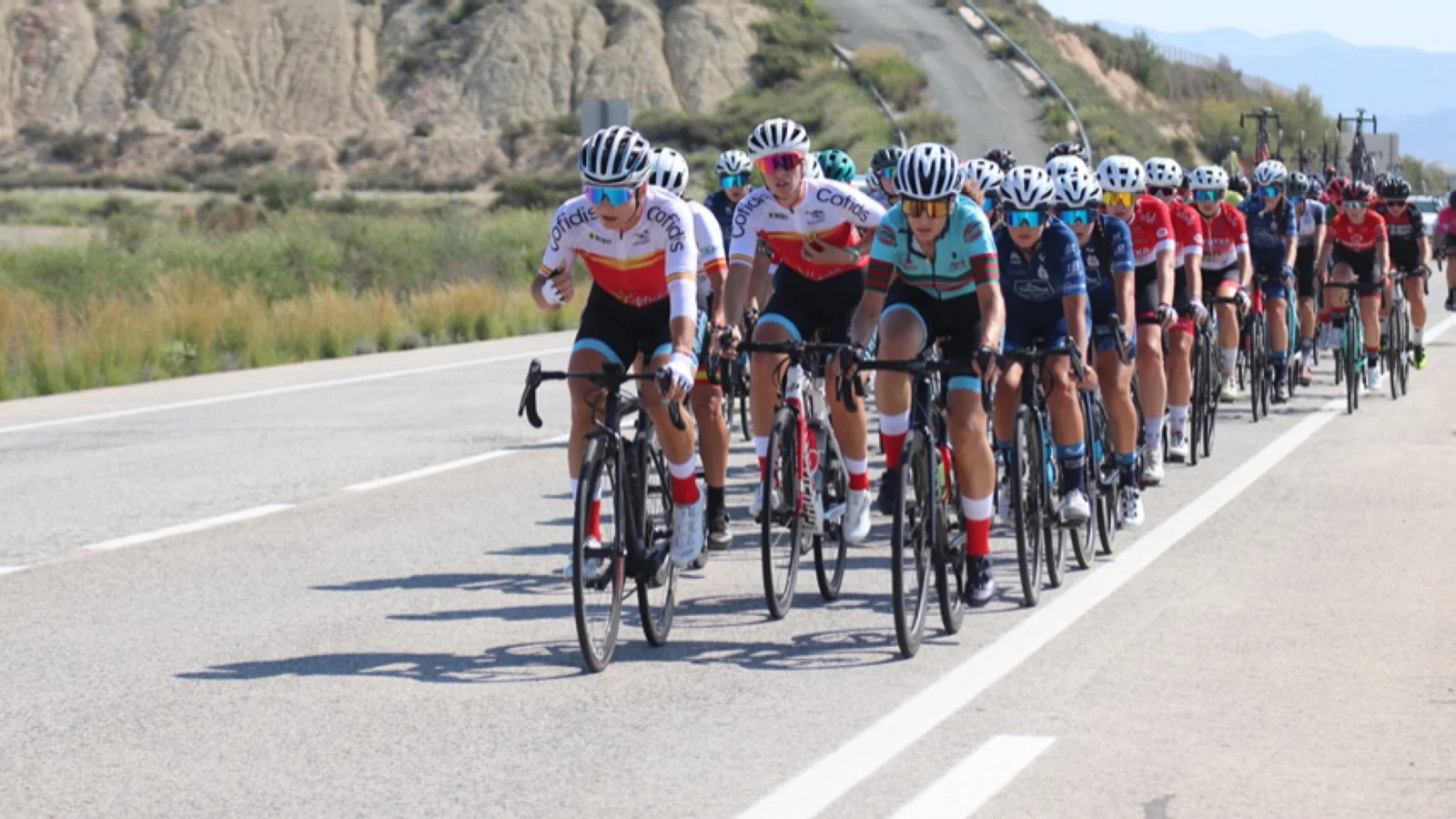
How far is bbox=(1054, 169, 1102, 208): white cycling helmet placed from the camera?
394 inches

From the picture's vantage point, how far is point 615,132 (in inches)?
300

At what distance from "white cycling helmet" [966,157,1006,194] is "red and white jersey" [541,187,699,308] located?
13.8ft

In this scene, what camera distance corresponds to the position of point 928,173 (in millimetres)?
8141

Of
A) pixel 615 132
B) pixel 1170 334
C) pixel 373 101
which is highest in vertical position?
pixel 373 101

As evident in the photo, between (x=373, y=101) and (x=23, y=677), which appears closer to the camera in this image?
(x=23, y=677)

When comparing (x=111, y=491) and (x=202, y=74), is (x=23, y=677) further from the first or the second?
(x=202, y=74)

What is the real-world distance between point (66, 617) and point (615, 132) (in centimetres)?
311

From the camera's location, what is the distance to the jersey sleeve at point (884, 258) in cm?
851

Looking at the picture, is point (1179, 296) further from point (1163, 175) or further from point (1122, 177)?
point (1122, 177)

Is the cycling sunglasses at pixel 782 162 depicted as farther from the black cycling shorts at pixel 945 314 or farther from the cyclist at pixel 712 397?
the black cycling shorts at pixel 945 314

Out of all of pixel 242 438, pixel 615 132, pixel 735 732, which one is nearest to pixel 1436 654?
pixel 735 732

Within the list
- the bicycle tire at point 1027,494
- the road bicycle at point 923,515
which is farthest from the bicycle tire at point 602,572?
the bicycle tire at point 1027,494

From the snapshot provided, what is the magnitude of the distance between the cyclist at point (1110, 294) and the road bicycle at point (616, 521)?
9.82 feet

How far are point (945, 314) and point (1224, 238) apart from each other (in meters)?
6.97
